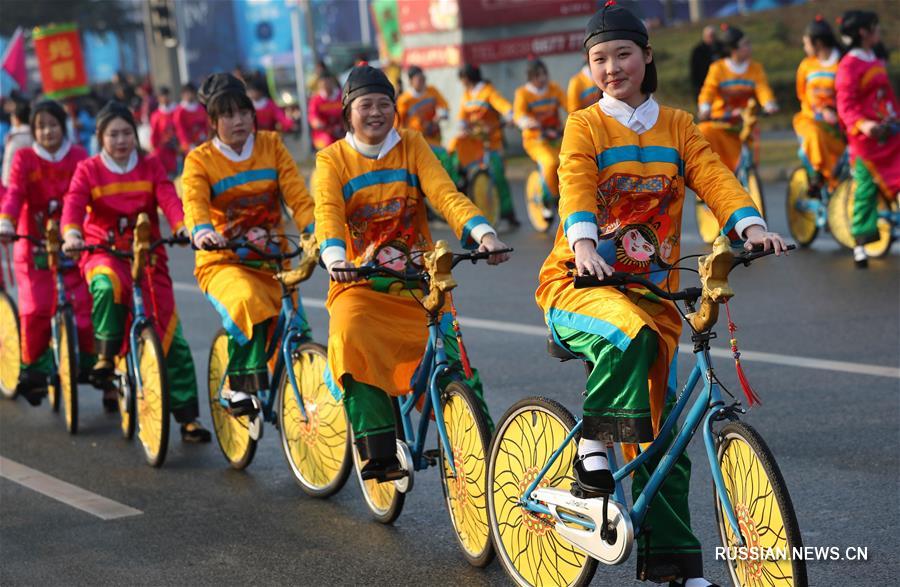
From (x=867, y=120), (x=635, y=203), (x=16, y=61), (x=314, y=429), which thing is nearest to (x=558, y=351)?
(x=635, y=203)

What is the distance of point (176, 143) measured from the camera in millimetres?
24203

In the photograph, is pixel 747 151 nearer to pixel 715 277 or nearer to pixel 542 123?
pixel 542 123

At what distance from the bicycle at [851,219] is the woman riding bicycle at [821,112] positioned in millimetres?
287

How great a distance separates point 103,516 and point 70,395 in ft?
6.66

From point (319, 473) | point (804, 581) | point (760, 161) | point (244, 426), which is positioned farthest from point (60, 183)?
point (760, 161)

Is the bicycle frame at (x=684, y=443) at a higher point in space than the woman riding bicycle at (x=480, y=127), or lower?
lower

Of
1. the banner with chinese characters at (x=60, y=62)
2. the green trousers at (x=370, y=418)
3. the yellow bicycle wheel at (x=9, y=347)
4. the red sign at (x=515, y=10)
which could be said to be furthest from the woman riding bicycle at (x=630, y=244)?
the red sign at (x=515, y=10)

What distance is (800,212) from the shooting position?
13680 millimetres

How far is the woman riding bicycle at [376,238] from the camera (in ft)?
19.8

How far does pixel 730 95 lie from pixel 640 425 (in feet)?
34.2

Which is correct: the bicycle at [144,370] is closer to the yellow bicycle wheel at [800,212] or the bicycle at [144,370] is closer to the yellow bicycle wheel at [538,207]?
the yellow bicycle wheel at [800,212]

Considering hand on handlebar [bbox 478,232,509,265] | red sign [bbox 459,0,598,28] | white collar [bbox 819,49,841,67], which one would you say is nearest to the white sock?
hand on handlebar [bbox 478,232,509,265]

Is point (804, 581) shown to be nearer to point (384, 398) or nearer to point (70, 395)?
point (384, 398)

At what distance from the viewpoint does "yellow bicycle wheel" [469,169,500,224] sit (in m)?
17.6
